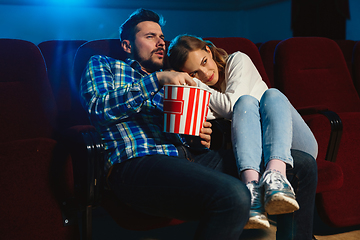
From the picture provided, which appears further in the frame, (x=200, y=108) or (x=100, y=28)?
(x=100, y=28)

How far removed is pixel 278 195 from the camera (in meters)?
0.76

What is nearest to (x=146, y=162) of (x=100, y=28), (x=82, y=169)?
(x=82, y=169)

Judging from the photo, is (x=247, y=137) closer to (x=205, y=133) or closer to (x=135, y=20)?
(x=205, y=133)

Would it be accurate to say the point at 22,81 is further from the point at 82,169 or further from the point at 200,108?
the point at 200,108

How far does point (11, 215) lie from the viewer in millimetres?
900

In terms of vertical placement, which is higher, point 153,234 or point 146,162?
point 146,162

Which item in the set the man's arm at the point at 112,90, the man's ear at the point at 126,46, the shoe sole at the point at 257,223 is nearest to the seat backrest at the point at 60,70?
the man's ear at the point at 126,46

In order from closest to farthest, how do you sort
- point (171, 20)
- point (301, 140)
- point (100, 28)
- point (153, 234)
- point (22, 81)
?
point (301, 140) < point (22, 81) < point (153, 234) < point (100, 28) < point (171, 20)

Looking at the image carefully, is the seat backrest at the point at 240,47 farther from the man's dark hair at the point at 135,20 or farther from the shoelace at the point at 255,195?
the shoelace at the point at 255,195

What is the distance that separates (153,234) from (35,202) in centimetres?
71

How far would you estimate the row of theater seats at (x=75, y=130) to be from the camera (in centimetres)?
90

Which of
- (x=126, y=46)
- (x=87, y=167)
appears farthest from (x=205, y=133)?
(x=126, y=46)

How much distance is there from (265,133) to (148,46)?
1.99 ft

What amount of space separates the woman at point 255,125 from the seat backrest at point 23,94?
58 cm
